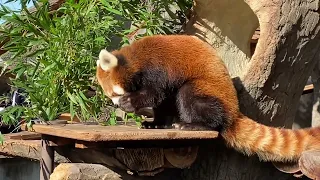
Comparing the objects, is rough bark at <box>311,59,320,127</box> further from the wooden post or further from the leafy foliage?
the wooden post

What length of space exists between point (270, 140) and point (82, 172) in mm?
981

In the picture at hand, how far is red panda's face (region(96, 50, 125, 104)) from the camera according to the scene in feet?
9.64

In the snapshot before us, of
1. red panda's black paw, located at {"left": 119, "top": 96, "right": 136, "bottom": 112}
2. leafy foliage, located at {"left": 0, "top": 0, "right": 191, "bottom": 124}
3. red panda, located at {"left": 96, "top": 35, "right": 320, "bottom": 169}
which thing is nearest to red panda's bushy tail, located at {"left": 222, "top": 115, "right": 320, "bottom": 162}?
red panda, located at {"left": 96, "top": 35, "right": 320, "bottom": 169}

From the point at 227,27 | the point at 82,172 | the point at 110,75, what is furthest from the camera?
the point at 227,27

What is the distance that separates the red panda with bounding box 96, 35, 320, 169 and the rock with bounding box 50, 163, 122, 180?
0.36m

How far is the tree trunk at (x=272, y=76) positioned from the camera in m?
3.01

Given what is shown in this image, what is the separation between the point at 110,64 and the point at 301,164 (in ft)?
3.76

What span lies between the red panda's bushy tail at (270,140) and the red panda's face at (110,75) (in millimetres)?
636

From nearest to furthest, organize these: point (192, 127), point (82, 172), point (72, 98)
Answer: point (82, 172), point (192, 127), point (72, 98)

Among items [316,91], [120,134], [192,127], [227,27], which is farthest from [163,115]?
[316,91]

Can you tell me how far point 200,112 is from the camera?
281cm

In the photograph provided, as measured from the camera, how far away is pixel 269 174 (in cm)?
326

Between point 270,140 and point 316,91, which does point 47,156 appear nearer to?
point 270,140

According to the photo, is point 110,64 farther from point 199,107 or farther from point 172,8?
point 172,8
